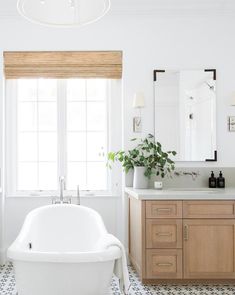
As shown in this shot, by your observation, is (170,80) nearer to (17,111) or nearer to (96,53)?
(96,53)

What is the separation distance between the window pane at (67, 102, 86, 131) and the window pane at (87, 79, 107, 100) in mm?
149

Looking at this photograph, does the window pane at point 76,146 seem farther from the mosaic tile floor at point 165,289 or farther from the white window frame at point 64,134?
the mosaic tile floor at point 165,289

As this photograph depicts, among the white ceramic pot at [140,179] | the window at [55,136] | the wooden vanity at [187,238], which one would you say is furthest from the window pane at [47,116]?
the wooden vanity at [187,238]

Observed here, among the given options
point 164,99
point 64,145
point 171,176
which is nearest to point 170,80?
point 164,99

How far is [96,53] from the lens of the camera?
4164 mm

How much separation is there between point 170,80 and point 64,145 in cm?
144

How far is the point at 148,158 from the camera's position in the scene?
12.8 feet

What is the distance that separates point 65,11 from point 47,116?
268 cm

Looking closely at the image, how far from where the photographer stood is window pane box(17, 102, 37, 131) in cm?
431

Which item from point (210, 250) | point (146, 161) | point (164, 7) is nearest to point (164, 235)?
point (210, 250)

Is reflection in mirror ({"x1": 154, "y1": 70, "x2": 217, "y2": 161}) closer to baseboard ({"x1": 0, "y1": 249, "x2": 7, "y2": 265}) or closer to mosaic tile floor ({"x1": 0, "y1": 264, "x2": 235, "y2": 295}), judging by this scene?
mosaic tile floor ({"x1": 0, "y1": 264, "x2": 235, "y2": 295})

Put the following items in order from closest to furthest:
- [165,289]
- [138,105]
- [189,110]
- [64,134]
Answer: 1. [165,289]
2. [138,105]
3. [189,110]
4. [64,134]

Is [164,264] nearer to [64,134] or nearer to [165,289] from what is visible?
[165,289]

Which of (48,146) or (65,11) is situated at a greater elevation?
(65,11)
